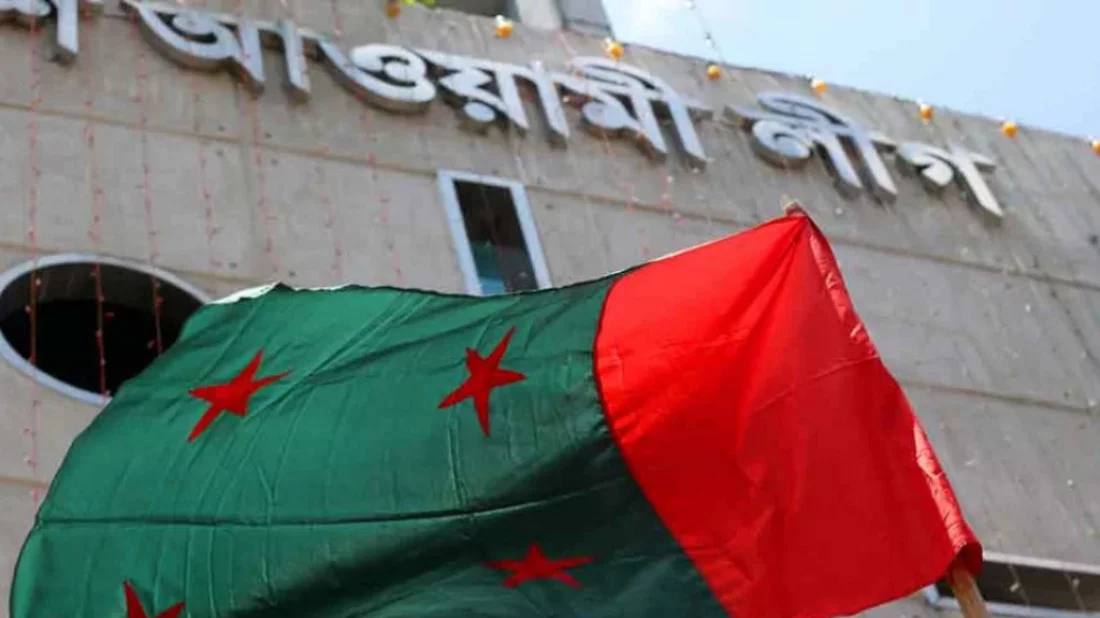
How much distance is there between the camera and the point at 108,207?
28.1 ft

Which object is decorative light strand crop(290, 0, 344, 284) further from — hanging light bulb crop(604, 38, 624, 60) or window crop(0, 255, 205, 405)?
hanging light bulb crop(604, 38, 624, 60)

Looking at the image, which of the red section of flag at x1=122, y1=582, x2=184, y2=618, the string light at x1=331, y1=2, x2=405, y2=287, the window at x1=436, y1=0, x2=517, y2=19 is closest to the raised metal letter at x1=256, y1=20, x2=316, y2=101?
the string light at x1=331, y1=2, x2=405, y2=287

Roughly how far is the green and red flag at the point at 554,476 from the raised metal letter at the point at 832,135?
5.18 meters

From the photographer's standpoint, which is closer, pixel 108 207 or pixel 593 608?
pixel 593 608

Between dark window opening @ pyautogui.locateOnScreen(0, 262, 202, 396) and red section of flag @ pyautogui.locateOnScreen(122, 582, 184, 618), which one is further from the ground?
dark window opening @ pyautogui.locateOnScreen(0, 262, 202, 396)

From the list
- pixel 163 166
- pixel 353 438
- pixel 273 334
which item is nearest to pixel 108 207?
pixel 163 166

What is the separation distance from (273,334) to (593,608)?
5.01 feet

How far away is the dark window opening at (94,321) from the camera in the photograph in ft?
26.9

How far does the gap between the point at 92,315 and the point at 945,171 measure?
5.24 metres

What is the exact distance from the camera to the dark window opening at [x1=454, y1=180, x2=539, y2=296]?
30.8ft

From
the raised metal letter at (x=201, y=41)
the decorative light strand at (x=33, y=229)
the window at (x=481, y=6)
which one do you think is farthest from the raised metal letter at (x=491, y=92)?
the window at (x=481, y=6)

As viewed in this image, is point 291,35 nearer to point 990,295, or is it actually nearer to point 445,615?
point 990,295

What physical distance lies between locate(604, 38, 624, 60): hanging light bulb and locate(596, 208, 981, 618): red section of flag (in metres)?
5.44

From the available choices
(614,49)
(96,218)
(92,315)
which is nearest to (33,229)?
(96,218)
